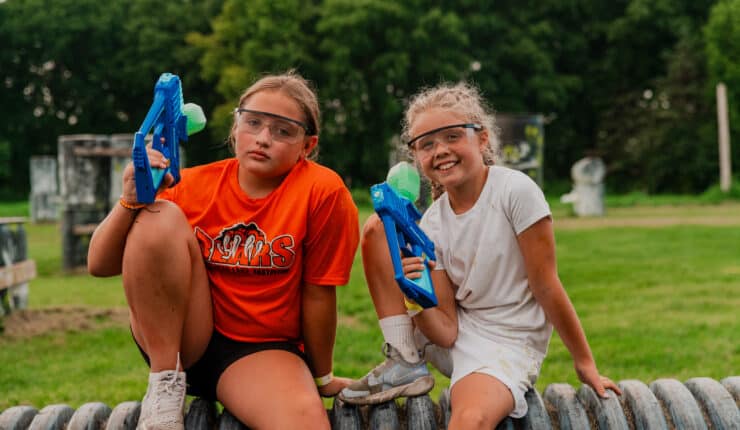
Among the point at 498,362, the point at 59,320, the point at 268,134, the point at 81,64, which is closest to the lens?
the point at 498,362

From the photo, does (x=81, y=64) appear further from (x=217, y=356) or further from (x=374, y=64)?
(x=217, y=356)

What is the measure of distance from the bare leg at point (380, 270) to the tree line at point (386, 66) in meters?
24.0

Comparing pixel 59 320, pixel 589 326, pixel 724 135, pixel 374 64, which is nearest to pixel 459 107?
pixel 589 326

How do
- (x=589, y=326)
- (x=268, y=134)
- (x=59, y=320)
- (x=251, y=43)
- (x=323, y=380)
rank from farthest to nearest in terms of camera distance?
(x=251, y=43)
(x=59, y=320)
(x=589, y=326)
(x=323, y=380)
(x=268, y=134)

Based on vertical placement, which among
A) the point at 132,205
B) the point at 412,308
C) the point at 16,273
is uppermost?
the point at 132,205

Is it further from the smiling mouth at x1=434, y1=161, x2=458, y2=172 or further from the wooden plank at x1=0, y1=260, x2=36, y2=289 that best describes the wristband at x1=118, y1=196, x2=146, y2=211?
the wooden plank at x1=0, y1=260, x2=36, y2=289

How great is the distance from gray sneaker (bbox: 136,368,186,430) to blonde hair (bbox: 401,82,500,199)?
1206 millimetres

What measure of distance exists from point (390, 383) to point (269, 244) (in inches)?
26.3

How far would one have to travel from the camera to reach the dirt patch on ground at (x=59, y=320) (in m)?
6.88

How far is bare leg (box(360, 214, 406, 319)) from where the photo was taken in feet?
9.97

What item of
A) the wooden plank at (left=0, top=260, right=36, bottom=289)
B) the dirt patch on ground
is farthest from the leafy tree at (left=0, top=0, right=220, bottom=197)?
the dirt patch on ground

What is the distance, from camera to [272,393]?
281cm

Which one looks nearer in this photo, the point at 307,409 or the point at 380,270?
the point at 307,409

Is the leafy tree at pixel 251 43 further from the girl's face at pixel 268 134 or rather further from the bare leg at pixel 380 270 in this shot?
the bare leg at pixel 380 270
